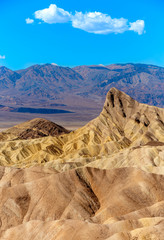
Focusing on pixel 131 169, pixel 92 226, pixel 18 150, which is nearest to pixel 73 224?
pixel 92 226

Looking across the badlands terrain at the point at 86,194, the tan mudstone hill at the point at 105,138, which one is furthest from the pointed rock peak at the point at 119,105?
the badlands terrain at the point at 86,194

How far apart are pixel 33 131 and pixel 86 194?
10156 cm

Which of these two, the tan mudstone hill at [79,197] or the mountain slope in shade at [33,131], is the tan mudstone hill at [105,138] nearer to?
the mountain slope in shade at [33,131]

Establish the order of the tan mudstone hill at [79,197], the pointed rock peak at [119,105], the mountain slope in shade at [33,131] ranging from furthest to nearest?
the mountain slope in shade at [33,131]
the pointed rock peak at [119,105]
the tan mudstone hill at [79,197]

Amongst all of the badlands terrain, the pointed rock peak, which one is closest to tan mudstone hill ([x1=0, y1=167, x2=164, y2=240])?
the badlands terrain

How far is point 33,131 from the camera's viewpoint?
152 meters

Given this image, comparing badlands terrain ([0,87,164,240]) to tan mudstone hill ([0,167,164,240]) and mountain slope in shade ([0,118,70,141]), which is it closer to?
tan mudstone hill ([0,167,164,240])

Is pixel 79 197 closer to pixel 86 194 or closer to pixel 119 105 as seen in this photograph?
pixel 86 194

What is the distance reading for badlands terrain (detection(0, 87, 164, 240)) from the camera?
36750 millimetres

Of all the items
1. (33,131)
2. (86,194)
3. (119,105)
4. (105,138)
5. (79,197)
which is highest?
(119,105)

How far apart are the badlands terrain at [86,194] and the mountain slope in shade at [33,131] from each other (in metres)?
38.0

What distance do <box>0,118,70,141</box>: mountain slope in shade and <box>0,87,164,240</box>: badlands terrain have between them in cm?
3798

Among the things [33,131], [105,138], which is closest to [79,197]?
[105,138]

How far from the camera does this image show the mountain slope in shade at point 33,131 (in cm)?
14550
